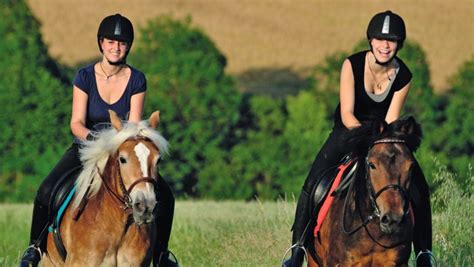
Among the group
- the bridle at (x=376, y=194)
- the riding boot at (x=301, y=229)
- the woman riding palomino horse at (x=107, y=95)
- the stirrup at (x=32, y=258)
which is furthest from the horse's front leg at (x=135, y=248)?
the bridle at (x=376, y=194)

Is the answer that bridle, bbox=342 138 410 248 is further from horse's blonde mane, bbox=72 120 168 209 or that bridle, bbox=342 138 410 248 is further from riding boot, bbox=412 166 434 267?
horse's blonde mane, bbox=72 120 168 209

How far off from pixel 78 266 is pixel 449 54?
53340 millimetres

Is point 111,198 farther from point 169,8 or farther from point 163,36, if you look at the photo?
point 169,8

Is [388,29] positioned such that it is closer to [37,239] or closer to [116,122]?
[116,122]

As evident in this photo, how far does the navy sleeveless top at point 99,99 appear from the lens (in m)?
9.73

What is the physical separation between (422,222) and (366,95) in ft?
3.52

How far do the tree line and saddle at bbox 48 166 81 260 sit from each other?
31854 millimetres

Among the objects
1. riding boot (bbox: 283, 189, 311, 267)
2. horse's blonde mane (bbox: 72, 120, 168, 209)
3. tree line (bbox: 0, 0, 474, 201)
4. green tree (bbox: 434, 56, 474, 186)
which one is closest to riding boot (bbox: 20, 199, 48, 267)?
horse's blonde mane (bbox: 72, 120, 168, 209)

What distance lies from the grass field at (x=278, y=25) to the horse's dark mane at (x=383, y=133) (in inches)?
1984

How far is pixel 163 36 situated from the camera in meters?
49.1

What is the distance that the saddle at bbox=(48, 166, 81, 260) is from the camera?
963 centimetres

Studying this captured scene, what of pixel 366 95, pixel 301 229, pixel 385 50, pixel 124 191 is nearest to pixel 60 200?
pixel 124 191

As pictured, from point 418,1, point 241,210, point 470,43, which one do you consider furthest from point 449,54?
point 241,210

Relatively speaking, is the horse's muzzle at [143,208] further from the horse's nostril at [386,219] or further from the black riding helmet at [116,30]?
the black riding helmet at [116,30]
